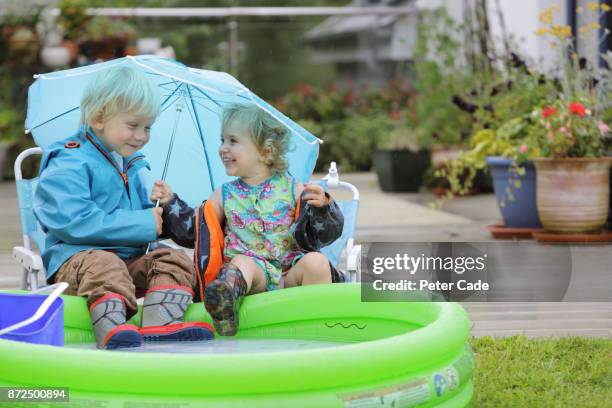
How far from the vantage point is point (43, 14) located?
1293 cm

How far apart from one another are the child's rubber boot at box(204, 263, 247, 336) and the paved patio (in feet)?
3.75

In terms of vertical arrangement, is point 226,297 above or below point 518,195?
above

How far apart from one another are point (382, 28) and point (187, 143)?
10.1m

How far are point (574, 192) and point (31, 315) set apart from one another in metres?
4.26

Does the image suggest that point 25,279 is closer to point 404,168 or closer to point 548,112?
point 548,112

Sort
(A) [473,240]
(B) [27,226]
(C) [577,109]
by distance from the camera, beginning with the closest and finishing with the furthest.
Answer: (B) [27,226], (C) [577,109], (A) [473,240]

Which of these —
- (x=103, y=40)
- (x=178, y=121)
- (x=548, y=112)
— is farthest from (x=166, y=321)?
(x=103, y=40)

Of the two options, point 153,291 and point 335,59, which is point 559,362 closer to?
point 153,291

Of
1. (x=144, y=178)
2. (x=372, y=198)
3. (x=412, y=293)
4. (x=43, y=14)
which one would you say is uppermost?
(x=43, y=14)

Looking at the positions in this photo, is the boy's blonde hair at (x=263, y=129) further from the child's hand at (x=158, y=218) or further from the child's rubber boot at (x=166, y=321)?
the child's rubber boot at (x=166, y=321)

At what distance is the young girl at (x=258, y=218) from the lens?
3.73 m

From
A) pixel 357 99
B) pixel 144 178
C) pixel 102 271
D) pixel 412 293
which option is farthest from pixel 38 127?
pixel 357 99

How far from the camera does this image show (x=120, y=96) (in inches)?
145

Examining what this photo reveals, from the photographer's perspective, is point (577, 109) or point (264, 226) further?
point (577, 109)
